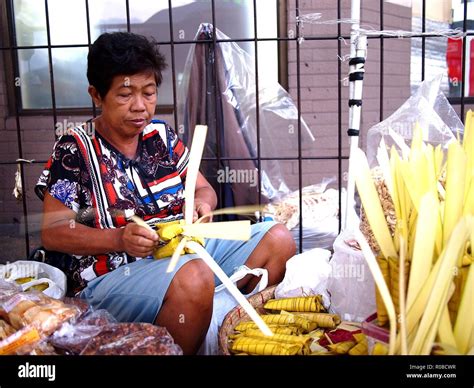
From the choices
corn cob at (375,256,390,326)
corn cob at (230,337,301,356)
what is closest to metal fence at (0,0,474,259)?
corn cob at (230,337,301,356)

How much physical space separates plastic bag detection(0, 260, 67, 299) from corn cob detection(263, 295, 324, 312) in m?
0.63

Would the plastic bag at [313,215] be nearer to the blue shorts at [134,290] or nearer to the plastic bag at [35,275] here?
the blue shorts at [134,290]

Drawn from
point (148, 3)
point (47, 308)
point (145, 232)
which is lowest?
point (47, 308)

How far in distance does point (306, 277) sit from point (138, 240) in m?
0.62

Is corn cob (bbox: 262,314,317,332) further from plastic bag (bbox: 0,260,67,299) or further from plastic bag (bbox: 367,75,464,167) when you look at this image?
plastic bag (bbox: 0,260,67,299)

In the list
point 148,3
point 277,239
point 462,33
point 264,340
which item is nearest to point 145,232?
point 264,340

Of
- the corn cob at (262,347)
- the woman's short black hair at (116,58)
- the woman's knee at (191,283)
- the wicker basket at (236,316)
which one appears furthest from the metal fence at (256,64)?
the corn cob at (262,347)

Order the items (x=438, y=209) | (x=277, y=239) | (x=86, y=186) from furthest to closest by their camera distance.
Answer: (x=277, y=239) → (x=86, y=186) → (x=438, y=209)

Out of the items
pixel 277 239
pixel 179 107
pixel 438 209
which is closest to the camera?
pixel 438 209

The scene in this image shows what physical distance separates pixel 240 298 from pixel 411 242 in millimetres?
358

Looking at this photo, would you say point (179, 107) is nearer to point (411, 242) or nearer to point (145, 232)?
point (145, 232)

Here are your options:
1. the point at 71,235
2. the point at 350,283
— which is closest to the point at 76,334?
the point at 71,235
